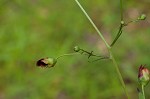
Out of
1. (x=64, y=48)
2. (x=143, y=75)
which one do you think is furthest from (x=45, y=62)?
(x=64, y=48)

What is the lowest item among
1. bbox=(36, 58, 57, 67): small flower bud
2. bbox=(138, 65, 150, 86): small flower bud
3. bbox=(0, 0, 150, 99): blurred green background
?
bbox=(138, 65, 150, 86): small flower bud

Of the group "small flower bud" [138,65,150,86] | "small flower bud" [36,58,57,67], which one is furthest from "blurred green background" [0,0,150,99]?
"small flower bud" [36,58,57,67]

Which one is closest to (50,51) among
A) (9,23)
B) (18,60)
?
(18,60)

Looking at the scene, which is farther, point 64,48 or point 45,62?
point 64,48

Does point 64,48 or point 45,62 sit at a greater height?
point 64,48

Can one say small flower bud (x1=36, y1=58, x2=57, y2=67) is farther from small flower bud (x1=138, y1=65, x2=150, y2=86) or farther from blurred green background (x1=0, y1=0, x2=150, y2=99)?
blurred green background (x1=0, y1=0, x2=150, y2=99)

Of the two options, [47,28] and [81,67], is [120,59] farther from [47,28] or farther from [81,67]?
[47,28]

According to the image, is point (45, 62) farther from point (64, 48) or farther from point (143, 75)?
point (64, 48)

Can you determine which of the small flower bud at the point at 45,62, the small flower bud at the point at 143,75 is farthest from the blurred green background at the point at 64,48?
the small flower bud at the point at 45,62
